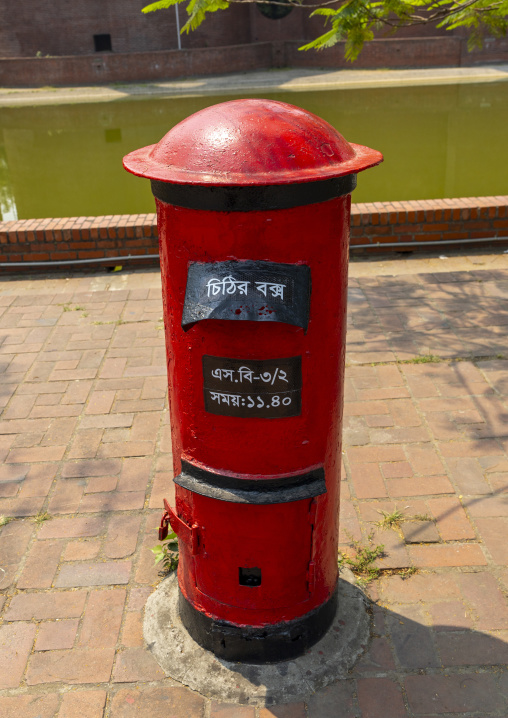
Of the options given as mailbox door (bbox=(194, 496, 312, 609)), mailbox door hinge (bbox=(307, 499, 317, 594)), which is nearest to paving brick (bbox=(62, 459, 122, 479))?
mailbox door (bbox=(194, 496, 312, 609))

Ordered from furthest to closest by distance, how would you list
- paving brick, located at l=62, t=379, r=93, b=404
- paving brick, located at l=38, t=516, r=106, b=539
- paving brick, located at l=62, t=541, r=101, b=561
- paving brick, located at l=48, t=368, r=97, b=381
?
paving brick, located at l=48, t=368, r=97, b=381, paving brick, located at l=62, t=379, r=93, b=404, paving brick, located at l=38, t=516, r=106, b=539, paving brick, located at l=62, t=541, r=101, b=561

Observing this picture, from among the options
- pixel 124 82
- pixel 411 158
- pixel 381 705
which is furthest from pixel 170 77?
pixel 381 705

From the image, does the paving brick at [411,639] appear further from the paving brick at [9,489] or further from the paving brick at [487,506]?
the paving brick at [9,489]

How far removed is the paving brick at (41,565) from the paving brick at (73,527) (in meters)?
0.06

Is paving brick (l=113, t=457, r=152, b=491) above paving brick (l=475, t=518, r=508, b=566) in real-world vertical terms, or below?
above

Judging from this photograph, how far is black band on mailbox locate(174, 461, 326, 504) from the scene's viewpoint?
87.0 inches

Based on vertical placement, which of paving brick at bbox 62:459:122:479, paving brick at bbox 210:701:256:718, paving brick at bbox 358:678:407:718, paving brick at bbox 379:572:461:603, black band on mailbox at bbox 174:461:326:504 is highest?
black band on mailbox at bbox 174:461:326:504

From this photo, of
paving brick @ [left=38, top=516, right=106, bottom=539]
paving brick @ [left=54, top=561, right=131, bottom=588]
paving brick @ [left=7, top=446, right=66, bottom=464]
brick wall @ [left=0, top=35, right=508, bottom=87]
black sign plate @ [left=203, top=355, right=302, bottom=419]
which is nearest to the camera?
black sign plate @ [left=203, top=355, right=302, bottom=419]

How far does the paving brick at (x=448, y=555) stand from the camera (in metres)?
3.07

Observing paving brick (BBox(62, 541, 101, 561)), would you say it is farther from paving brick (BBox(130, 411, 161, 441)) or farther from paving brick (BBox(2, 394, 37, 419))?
paving brick (BBox(2, 394, 37, 419))

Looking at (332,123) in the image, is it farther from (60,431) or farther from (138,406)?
(60,431)

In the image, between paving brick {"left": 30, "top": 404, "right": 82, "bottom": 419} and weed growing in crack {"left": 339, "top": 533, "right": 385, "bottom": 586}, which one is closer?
weed growing in crack {"left": 339, "top": 533, "right": 385, "bottom": 586}

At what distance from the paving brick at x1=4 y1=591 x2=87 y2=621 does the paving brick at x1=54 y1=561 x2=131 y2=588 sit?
0.22ft

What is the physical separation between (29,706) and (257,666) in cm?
87
